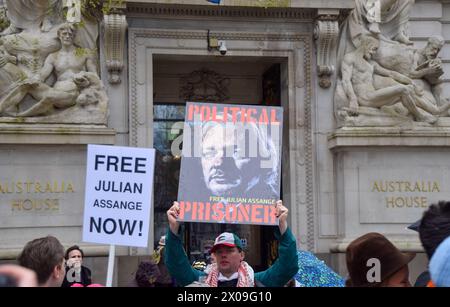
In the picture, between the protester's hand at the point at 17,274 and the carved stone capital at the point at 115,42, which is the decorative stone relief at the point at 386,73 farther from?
the protester's hand at the point at 17,274

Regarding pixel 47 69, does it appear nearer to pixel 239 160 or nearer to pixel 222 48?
pixel 222 48

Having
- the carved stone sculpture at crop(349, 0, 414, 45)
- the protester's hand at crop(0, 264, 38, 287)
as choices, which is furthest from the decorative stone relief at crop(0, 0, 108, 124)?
the protester's hand at crop(0, 264, 38, 287)

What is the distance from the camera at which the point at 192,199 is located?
323 inches

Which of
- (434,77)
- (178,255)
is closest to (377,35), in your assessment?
(434,77)

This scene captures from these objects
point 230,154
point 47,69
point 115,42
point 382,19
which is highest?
point 382,19

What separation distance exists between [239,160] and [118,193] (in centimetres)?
129

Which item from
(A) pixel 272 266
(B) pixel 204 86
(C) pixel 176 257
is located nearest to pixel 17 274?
(C) pixel 176 257

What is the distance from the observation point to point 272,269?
715 centimetres

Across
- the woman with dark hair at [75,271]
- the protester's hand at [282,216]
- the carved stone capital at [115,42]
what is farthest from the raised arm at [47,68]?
the protester's hand at [282,216]

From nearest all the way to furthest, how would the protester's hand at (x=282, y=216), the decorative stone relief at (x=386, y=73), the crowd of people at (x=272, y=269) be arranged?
the crowd of people at (x=272, y=269) < the protester's hand at (x=282, y=216) < the decorative stone relief at (x=386, y=73)

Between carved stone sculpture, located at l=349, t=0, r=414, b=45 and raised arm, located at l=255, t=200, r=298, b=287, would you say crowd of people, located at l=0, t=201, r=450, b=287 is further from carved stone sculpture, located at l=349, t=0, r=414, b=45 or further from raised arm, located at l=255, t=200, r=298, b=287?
carved stone sculpture, located at l=349, t=0, r=414, b=45

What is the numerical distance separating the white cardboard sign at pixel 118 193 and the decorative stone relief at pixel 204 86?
37.5ft

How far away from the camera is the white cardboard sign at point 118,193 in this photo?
26.1 ft
